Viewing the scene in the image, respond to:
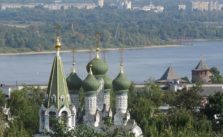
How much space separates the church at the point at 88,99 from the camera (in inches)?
350

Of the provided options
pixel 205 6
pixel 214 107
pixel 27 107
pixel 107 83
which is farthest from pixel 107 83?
pixel 205 6

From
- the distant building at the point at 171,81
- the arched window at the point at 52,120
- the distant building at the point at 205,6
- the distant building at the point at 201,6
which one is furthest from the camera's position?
the distant building at the point at 205,6

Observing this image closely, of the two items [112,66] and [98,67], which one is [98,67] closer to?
[98,67]

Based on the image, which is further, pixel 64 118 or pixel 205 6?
pixel 205 6

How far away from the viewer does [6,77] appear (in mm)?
25844

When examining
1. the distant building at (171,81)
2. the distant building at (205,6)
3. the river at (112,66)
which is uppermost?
the distant building at (171,81)

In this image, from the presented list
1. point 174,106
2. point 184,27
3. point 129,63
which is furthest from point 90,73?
point 184,27

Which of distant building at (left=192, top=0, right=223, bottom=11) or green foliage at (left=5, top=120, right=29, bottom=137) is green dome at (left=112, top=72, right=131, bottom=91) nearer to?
green foliage at (left=5, top=120, right=29, bottom=137)

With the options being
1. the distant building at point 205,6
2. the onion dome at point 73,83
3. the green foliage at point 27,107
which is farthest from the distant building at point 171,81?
the distant building at point 205,6

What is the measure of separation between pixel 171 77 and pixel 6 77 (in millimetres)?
7423

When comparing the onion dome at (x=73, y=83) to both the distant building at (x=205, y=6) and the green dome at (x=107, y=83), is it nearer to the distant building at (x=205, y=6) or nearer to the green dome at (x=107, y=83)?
the green dome at (x=107, y=83)

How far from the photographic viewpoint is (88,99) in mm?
9633

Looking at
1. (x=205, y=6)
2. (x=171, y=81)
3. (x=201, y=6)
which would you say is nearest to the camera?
(x=171, y=81)

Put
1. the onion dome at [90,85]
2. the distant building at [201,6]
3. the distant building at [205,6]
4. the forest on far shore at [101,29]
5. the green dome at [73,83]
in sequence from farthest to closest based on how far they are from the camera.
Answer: the distant building at [205,6] < the distant building at [201,6] < the forest on far shore at [101,29] < the green dome at [73,83] < the onion dome at [90,85]
